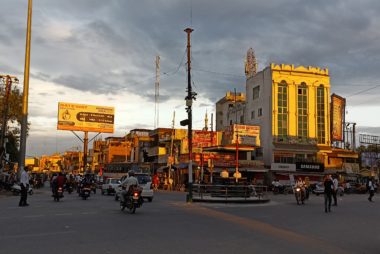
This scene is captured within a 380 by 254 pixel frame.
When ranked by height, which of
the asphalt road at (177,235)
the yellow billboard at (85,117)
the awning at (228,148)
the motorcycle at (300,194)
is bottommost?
the asphalt road at (177,235)

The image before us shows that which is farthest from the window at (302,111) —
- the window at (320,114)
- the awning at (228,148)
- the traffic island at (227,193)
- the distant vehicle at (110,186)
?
the traffic island at (227,193)

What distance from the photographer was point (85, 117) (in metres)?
61.8

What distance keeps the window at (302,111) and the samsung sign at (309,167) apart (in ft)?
14.3

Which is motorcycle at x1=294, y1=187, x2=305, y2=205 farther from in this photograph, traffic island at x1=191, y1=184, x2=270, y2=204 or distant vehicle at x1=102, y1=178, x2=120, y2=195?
distant vehicle at x1=102, y1=178, x2=120, y2=195

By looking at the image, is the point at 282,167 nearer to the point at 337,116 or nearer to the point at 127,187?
the point at 337,116

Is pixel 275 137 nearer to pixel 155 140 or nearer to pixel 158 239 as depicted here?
pixel 155 140

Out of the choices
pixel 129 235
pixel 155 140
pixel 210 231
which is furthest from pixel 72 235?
pixel 155 140

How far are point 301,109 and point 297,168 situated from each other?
8497mm

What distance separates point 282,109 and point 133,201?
151ft

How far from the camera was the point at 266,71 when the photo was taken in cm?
6194

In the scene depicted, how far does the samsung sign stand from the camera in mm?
59000

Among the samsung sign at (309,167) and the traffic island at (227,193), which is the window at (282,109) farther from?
the traffic island at (227,193)

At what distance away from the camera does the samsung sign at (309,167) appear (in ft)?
194

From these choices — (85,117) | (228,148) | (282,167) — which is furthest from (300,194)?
(85,117)
